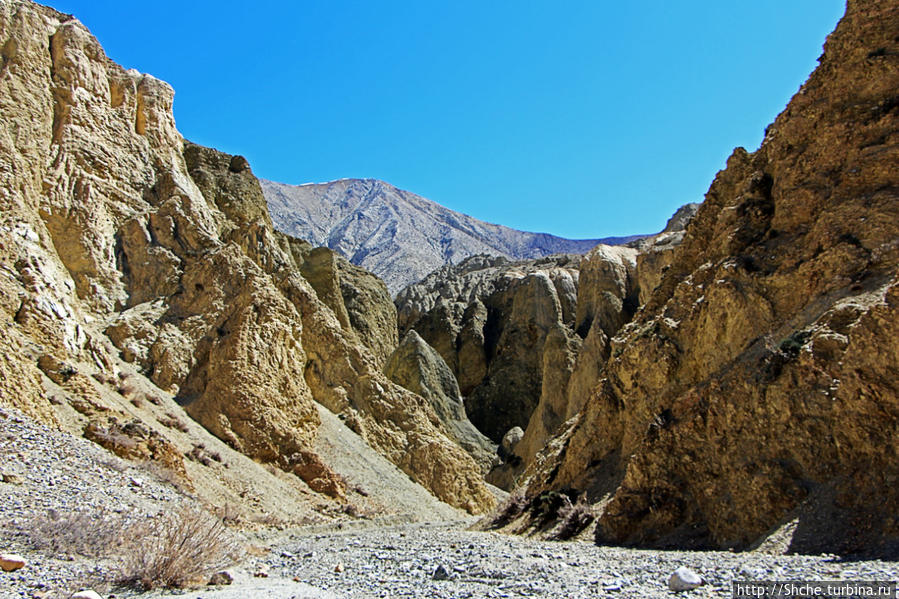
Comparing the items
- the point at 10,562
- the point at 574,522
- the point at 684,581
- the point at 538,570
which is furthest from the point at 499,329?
the point at 10,562

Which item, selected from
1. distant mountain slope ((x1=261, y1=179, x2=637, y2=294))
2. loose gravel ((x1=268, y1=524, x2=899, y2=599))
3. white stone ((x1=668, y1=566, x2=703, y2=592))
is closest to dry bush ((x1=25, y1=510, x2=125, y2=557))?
loose gravel ((x1=268, y1=524, x2=899, y2=599))

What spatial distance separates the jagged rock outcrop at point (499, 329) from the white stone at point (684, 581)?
4259 cm

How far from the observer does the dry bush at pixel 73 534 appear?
831 centimetres

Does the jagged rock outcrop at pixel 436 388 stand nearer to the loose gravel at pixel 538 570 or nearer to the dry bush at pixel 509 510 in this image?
the dry bush at pixel 509 510

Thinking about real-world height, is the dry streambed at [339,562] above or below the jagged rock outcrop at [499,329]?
below

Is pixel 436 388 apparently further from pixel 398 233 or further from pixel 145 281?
pixel 398 233

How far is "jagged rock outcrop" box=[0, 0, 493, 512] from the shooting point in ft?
68.5

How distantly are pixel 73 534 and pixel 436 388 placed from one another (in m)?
37.5

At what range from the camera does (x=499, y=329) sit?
64.4 meters

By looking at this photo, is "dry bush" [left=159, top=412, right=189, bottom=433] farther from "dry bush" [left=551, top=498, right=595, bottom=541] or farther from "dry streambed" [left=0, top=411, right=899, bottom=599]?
"dry bush" [left=551, top=498, right=595, bottom=541]

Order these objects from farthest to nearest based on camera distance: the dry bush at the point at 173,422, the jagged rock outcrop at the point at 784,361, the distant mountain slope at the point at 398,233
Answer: the distant mountain slope at the point at 398,233, the dry bush at the point at 173,422, the jagged rock outcrop at the point at 784,361

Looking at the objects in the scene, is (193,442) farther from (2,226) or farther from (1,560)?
(1,560)

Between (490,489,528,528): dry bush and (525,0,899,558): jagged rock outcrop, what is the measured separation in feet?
1.72

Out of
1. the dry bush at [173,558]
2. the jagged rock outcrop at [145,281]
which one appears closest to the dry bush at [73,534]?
the dry bush at [173,558]
